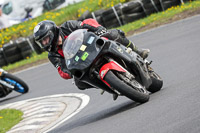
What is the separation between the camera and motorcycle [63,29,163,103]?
22.6ft

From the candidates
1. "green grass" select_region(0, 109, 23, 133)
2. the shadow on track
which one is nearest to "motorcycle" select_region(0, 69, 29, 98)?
"green grass" select_region(0, 109, 23, 133)

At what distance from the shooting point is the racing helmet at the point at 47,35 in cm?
764

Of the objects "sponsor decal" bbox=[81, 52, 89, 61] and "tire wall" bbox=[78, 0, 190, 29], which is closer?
"sponsor decal" bbox=[81, 52, 89, 61]

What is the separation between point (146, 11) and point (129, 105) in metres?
14.2

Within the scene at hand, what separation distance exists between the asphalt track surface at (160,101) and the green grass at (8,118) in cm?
147

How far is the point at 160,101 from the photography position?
23.2ft

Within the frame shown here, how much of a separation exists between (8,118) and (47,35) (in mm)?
3401

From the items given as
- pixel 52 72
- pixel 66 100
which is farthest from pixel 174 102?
pixel 52 72

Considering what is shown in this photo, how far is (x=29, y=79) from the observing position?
1720cm

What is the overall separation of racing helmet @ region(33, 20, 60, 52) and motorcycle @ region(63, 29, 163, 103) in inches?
18.4

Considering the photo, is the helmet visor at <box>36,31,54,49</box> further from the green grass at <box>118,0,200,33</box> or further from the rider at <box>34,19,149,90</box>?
the green grass at <box>118,0,200,33</box>

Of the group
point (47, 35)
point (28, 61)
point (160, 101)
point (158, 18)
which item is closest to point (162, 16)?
point (158, 18)

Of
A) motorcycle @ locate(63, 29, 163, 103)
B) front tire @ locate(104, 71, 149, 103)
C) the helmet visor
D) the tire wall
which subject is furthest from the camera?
the tire wall

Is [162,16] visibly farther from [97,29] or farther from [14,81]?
[97,29]
